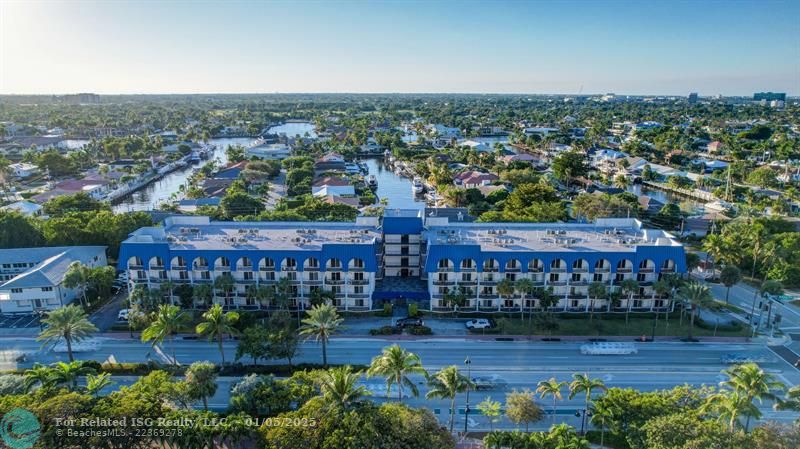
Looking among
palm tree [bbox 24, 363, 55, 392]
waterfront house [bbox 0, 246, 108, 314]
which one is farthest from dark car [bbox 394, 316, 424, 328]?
waterfront house [bbox 0, 246, 108, 314]

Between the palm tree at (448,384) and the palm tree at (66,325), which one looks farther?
the palm tree at (66,325)

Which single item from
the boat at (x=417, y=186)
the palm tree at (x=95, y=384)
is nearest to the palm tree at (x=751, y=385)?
the palm tree at (x=95, y=384)

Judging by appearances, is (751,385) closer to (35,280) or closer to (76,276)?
(76,276)

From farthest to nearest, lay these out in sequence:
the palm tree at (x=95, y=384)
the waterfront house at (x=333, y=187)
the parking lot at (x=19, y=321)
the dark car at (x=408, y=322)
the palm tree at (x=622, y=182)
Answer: the palm tree at (x=622, y=182) → the waterfront house at (x=333, y=187) → the parking lot at (x=19, y=321) → the dark car at (x=408, y=322) → the palm tree at (x=95, y=384)

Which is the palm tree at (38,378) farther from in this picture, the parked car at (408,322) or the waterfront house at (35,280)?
the parked car at (408,322)

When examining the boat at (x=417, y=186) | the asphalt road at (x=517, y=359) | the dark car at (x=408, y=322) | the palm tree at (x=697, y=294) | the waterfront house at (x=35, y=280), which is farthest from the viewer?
the boat at (x=417, y=186)

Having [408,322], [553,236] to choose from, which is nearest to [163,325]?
[408,322]

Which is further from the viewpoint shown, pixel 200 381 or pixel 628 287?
pixel 628 287
